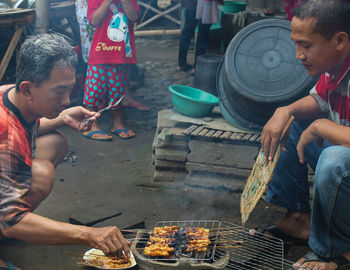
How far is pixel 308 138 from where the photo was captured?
282 centimetres

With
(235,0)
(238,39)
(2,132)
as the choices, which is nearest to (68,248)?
(2,132)

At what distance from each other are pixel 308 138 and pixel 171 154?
1839mm

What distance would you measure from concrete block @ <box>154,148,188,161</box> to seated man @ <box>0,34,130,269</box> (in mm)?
1586

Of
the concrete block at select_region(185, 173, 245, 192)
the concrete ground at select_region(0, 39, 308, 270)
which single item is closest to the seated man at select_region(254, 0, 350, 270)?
the concrete ground at select_region(0, 39, 308, 270)

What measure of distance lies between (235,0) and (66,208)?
7.16 m

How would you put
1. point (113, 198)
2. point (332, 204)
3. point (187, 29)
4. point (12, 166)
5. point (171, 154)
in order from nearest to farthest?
point (12, 166), point (332, 204), point (113, 198), point (171, 154), point (187, 29)

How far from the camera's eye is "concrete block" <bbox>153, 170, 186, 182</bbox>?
14.5 ft

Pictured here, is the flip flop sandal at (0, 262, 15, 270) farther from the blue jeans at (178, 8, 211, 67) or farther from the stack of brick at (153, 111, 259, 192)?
the blue jeans at (178, 8, 211, 67)

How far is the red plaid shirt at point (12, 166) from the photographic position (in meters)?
2.34

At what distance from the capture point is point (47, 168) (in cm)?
314

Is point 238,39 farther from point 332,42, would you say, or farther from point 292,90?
point 332,42

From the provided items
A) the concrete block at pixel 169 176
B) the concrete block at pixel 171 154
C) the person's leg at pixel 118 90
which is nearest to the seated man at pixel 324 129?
the concrete block at pixel 171 154

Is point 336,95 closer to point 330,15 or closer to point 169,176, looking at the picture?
point 330,15

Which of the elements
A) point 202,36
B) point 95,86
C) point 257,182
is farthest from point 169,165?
point 202,36
